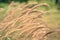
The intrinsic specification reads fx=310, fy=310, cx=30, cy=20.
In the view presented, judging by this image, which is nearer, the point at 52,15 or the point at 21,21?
the point at 21,21

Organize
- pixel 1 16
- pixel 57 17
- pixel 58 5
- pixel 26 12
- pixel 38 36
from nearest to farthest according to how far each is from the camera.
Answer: pixel 38 36 < pixel 26 12 < pixel 1 16 < pixel 57 17 < pixel 58 5

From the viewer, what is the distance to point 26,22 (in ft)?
17.2

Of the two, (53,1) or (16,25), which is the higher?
(16,25)

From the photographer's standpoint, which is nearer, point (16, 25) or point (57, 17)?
point (16, 25)

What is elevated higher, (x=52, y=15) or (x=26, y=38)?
(x=26, y=38)

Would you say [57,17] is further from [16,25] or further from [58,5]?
[16,25]

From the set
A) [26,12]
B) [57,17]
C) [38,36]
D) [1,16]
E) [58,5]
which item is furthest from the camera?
[58,5]

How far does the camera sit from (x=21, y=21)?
5.51 m

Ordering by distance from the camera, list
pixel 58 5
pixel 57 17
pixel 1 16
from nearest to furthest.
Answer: pixel 1 16 → pixel 57 17 → pixel 58 5

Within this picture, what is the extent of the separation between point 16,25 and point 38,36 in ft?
2.14

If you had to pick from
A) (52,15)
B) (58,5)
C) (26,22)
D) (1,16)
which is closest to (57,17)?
(52,15)

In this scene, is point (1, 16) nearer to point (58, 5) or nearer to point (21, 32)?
point (21, 32)

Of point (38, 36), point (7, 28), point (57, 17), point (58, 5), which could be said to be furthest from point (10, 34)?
point (58, 5)

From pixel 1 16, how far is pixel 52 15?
7.03 metres
